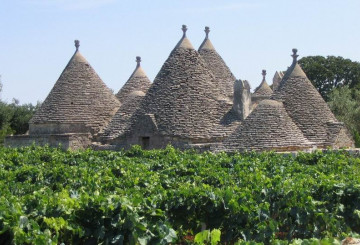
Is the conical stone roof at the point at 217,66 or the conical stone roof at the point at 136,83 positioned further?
the conical stone roof at the point at 136,83

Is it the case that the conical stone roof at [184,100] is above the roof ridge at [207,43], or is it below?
below

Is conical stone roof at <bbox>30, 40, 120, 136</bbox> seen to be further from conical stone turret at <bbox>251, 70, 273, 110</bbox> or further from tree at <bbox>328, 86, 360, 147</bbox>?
tree at <bbox>328, 86, 360, 147</bbox>

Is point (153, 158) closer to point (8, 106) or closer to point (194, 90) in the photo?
point (194, 90)

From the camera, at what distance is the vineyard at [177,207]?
5.96m

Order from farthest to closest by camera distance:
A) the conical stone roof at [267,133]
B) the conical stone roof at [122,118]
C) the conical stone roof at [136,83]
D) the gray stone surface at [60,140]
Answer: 1. the conical stone roof at [136,83]
2. the conical stone roof at [122,118]
3. the gray stone surface at [60,140]
4. the conical stone roof at [267,133]

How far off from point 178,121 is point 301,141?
12.6ft

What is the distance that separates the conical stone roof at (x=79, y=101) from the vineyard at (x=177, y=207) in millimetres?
10349

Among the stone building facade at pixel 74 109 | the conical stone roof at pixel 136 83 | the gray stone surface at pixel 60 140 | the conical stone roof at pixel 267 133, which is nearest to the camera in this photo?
the conical stone roof at pixel 267 133

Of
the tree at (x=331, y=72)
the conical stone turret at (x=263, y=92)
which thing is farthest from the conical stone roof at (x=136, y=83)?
the tree at (x=331, y=72)

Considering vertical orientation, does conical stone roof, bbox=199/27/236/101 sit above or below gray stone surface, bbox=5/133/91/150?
above

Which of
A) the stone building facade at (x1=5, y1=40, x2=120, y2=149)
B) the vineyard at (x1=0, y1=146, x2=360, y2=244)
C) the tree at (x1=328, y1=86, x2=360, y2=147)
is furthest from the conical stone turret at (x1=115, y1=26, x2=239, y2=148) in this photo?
the tree at (x1=328, y1=86, x2=360, y2=147)

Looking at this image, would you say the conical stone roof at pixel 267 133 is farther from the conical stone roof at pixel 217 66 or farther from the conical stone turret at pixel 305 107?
the conical stone roof at pixel 217 66

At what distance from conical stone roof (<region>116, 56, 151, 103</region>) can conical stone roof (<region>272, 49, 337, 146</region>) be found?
21.1ft

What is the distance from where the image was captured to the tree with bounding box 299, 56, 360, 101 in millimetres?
52250
